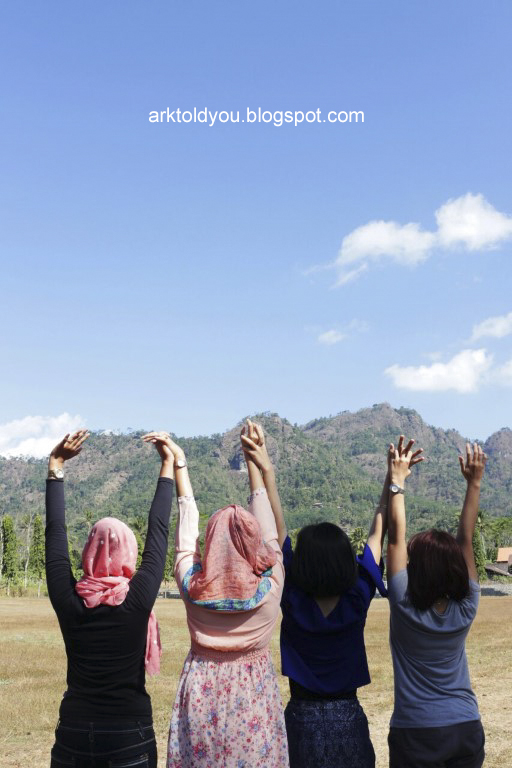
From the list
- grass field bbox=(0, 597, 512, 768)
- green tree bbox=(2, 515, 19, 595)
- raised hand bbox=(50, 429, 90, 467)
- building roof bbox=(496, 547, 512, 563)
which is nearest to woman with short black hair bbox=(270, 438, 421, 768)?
raised hand bbox=(50, 429, 90, 467)

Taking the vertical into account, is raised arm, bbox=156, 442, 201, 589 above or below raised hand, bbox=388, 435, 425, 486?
below

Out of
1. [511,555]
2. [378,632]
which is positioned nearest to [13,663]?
[378,632]

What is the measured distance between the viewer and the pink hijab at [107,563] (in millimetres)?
3598

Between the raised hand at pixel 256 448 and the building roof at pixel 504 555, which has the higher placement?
the raised hand at pixel 256 448

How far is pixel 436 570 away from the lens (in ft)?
12.4

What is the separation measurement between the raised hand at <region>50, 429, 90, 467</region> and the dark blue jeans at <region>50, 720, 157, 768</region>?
1359 millimetres

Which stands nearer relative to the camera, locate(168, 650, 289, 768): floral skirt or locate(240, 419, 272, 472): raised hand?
locate(168, 650, 289, 768): floral skirt

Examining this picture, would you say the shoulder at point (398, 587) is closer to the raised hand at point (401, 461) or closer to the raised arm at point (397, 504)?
the raised arm at point (397, 504)

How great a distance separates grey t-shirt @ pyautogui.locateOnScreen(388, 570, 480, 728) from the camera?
12.4 ft

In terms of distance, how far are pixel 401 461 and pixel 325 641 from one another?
116 centimetres

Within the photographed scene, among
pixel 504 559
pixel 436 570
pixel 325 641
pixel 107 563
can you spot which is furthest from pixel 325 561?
pixel 504 559

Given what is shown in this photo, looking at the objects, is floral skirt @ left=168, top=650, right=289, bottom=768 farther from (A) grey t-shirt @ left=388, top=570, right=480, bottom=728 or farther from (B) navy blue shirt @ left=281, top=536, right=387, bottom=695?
(A) grey t-shirt @ left=388, top=570, right=480, bottom=728

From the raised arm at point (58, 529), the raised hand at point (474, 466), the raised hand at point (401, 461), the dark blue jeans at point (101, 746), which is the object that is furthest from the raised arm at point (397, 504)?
the raised arm at point (58, 529)

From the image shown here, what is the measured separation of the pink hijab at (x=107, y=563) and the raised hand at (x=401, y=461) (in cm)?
161
